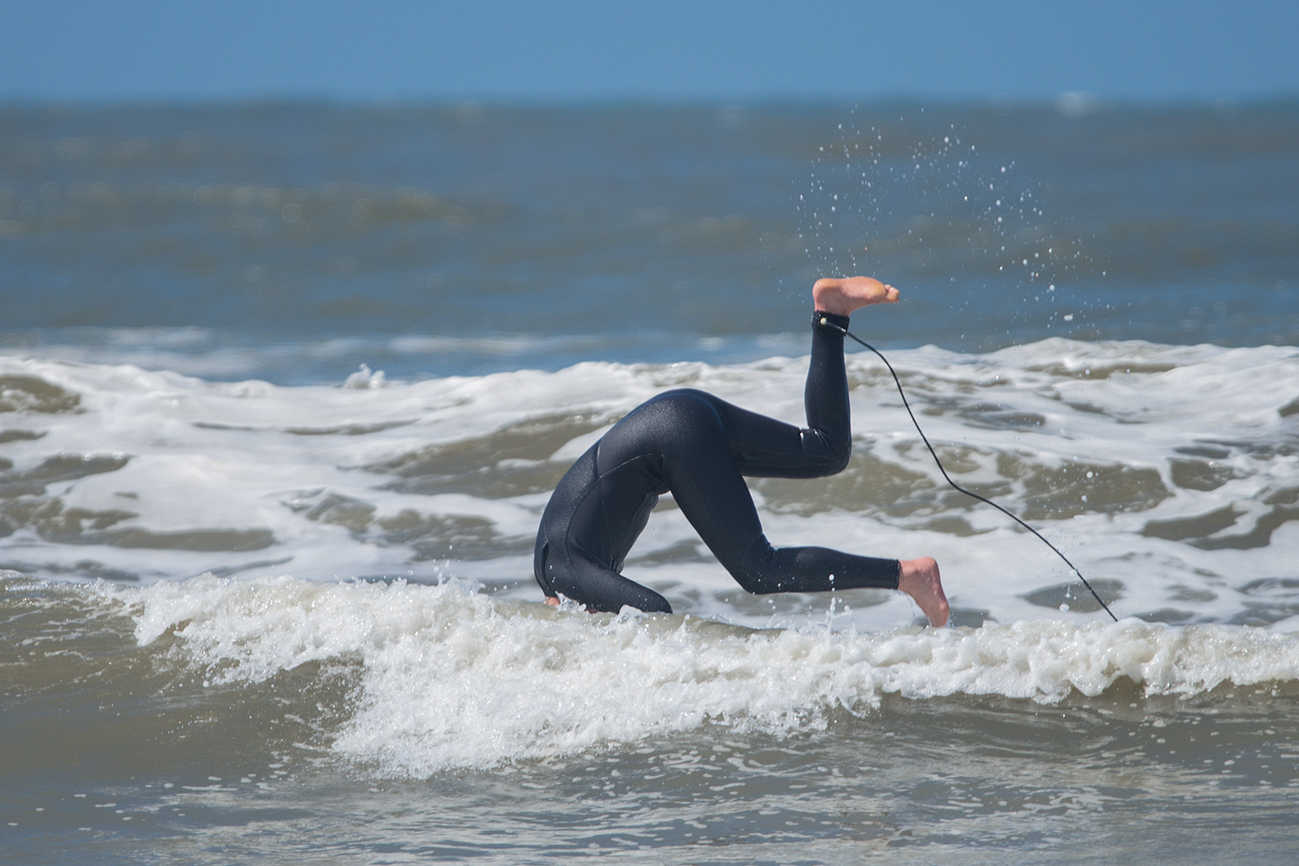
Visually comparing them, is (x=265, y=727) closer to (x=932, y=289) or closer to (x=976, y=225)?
(x=932, y=289)

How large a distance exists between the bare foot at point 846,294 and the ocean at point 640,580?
93cm

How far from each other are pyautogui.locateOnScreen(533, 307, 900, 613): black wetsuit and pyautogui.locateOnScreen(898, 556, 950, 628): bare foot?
35 mm

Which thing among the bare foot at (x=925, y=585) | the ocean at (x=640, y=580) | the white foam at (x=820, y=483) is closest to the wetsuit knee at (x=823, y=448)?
the bare foot at (x=925, y=585)

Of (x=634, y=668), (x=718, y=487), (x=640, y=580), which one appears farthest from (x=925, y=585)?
(x=640, y=580)

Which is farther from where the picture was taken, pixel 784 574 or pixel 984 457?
pixel 984 457

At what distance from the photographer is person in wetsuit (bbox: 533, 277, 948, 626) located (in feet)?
11.9

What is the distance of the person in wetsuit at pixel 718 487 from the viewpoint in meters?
3.64

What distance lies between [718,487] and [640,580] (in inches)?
55.7

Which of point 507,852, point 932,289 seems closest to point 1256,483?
point 507,852

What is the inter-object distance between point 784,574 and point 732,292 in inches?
400

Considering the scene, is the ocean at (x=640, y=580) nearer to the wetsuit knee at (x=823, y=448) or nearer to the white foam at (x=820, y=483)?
the white foam at (x=820, y=483)

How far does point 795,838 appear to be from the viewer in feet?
9.11

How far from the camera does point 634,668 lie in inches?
139

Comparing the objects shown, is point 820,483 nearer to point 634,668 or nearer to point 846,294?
point 846,294
